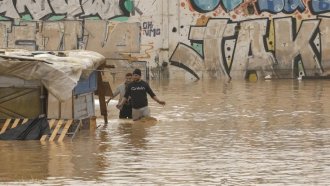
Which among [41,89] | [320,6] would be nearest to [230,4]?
[320,6]

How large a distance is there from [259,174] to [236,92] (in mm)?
19914

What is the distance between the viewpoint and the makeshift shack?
17.9m

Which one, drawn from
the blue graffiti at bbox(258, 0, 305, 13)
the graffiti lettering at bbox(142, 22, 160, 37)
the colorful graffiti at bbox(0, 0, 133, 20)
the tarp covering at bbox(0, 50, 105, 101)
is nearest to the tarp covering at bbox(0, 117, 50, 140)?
the tarp covering at bbox(0, 50, 105, 101)

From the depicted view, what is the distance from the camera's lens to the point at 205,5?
44.1 metres

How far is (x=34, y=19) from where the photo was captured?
44.7m

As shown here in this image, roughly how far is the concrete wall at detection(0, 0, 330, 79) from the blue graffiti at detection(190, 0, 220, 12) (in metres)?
0.04

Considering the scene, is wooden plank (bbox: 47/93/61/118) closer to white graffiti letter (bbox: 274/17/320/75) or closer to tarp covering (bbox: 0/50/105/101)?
tarp covering (bbox: 0/50/105/101)

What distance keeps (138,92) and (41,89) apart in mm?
3457

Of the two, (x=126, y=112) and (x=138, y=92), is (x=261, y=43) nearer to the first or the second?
(x=126, y=112)

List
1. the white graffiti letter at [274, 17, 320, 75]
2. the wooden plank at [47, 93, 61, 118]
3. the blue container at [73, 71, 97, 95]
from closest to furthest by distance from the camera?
the wooden plank at [47, 93, 61, 118], the blue container at [73, 71, 97, 95], the white graffiti letter at [274, 17, 320, 75]

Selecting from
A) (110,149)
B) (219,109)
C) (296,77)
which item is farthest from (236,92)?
(110,149)

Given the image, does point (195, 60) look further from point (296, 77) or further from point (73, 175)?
point (73, 175)

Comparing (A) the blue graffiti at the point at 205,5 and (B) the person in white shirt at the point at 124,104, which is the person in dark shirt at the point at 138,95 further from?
(A) the blue graffiti at the point at 205,5

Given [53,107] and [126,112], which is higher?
[53,107]
